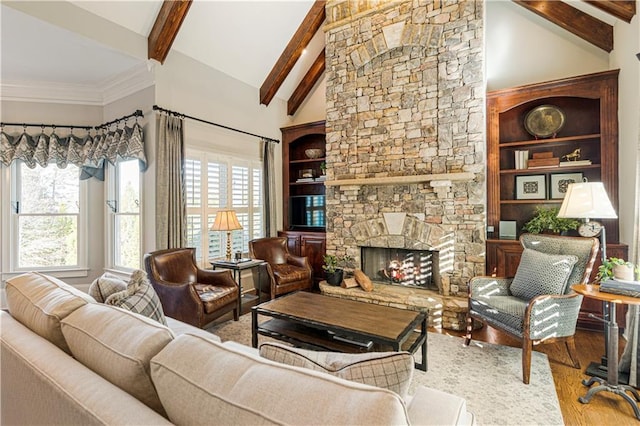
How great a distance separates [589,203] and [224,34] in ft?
15.2

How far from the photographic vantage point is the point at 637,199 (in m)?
2.63

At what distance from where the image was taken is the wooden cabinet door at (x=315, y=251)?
5.28 metres

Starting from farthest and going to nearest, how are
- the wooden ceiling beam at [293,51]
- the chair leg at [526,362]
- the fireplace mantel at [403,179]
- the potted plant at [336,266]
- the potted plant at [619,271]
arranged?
the wooden ceiling beam at [293,51], the potted plant at [336,266], the fireplace mantel at [403,179], the chair leg at [526,362], the potted plant at [619,271]

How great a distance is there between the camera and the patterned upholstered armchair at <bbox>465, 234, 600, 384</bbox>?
2.50 metres

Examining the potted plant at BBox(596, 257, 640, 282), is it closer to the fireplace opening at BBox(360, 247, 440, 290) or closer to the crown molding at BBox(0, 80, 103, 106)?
the fireplace opening at BBox(360, 247, 440, 290)

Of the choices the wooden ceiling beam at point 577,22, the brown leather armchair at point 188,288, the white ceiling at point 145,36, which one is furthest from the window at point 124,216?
the wooden ceiling beam at point 577,22

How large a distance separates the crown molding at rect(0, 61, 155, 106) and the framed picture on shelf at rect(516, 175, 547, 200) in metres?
5.01

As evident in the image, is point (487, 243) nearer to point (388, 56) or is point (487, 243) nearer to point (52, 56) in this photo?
point (388, 56)

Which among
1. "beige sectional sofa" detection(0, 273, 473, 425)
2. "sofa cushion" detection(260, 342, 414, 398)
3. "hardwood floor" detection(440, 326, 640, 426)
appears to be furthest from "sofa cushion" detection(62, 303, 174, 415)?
"hardwood floor" detection(440, 326, 640, 426)

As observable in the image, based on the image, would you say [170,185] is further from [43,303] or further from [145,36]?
[43,303]

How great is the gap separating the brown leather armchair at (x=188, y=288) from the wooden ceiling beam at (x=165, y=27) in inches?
95.3

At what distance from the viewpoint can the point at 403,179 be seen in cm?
409

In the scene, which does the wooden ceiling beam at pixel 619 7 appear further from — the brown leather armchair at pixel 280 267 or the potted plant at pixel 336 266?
the brown leather armchair at pixel 280 267

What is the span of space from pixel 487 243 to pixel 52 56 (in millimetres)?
5756
